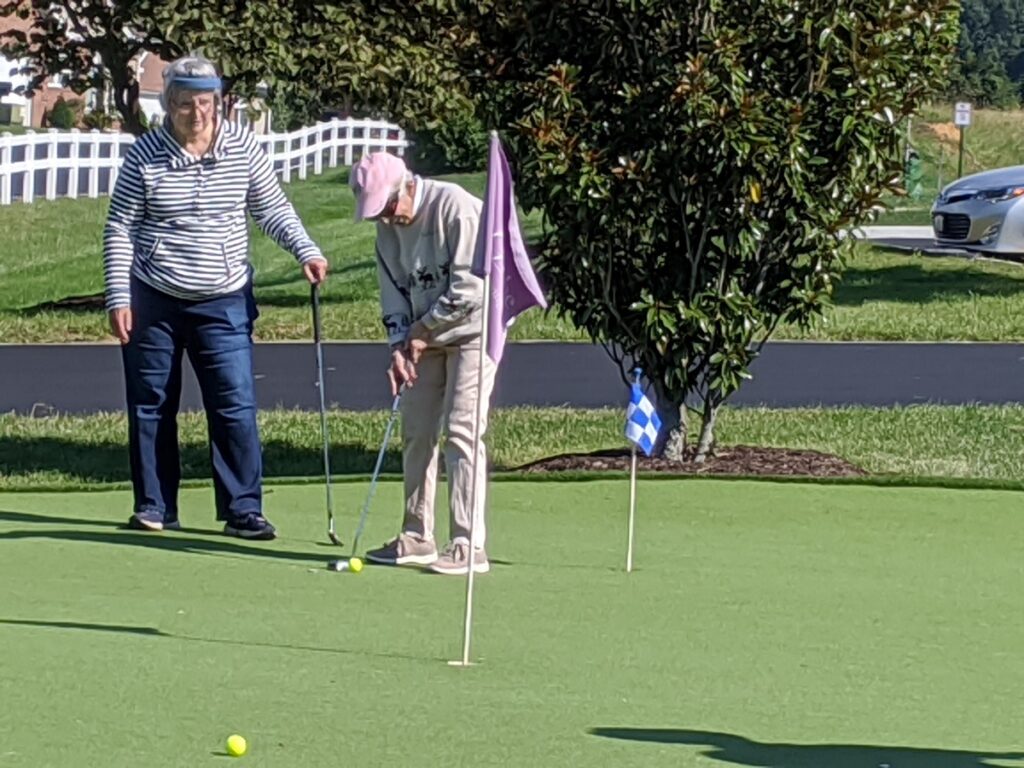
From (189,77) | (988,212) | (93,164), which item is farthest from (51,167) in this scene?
(189,77)

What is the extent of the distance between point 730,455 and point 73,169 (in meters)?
26.7

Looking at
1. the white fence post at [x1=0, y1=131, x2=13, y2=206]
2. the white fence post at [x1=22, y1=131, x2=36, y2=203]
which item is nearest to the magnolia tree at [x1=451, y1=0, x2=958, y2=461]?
the white fence post at [x1=0, y1=131, x2=13, y2=206]

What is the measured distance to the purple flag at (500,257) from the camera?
647cm

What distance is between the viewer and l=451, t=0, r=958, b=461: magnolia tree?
34.0 feet

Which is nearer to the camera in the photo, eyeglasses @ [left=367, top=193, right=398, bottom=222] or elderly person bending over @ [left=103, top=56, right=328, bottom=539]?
eyeglasses @ [left=367, top=193, right=398, bottom=222]

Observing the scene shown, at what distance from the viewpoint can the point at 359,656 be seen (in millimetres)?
6242

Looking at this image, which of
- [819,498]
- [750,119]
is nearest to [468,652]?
[819,498]

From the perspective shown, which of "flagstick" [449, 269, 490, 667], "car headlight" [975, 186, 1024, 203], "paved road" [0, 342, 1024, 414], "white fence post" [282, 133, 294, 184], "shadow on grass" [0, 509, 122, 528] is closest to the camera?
"flagstick" [449, 269, 490, 667]

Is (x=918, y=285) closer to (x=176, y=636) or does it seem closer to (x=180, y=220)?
(x=180, y=220)

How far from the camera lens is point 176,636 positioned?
6480 mm

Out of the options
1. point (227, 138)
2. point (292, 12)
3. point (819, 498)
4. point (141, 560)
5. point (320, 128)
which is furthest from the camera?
point (320, 128)

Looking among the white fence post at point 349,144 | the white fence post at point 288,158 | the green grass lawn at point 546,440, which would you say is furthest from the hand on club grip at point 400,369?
the white fence post at point 349,144

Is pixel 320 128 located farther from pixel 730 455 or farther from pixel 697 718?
pixel 697 718

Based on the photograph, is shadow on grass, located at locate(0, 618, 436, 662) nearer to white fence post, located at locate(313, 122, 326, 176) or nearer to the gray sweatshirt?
the gray sweatshirt
